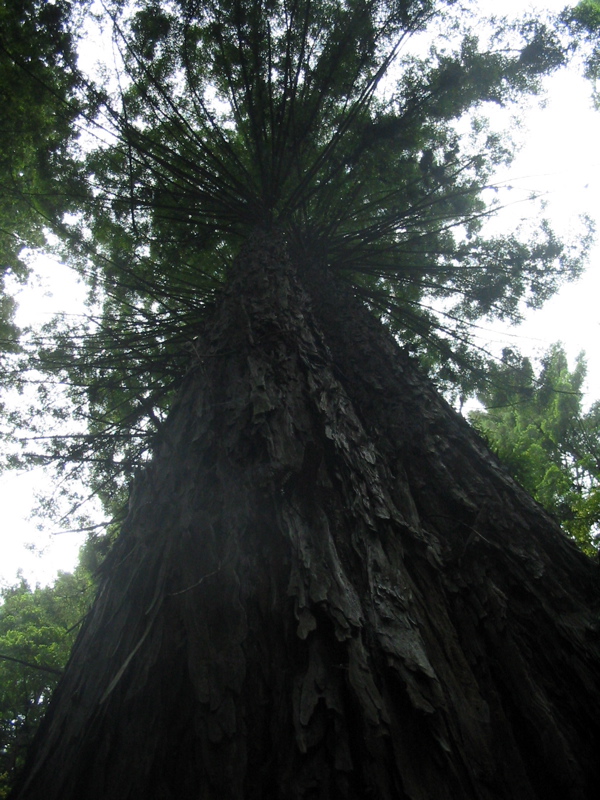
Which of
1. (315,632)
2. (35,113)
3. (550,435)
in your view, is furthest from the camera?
(550,435)

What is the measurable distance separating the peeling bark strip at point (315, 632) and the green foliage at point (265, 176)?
3.26 metres

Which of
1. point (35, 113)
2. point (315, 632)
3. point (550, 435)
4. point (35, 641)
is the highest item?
point (35, 113)

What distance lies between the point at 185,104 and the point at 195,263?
2050 millimetres

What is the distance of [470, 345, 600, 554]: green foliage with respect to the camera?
584 cm

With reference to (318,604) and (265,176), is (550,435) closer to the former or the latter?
(265,176)

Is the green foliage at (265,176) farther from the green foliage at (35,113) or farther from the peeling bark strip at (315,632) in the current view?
the peeling bark strip at (315,632)

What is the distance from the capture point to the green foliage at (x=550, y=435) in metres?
5.84

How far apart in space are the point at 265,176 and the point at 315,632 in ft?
18.7

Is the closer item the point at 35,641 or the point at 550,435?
the point at 35,641

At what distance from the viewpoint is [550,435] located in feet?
43.0

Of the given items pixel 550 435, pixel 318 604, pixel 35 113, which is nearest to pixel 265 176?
pixel 35 113

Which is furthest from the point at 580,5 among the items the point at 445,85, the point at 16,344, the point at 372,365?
the point at 16,344

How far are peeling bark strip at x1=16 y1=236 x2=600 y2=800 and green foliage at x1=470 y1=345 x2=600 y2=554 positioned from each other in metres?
1.93

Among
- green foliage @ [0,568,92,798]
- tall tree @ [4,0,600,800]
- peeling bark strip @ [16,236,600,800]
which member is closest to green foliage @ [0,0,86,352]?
tall tree @ [4,0,600,800]
